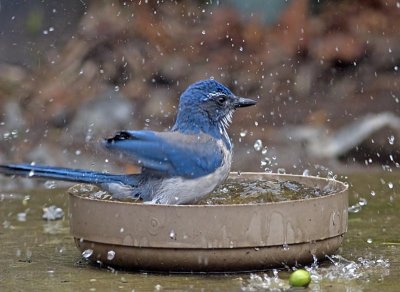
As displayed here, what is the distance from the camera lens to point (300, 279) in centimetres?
453

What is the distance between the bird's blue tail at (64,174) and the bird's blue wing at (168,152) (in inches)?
5.2

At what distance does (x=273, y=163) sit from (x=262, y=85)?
143 cm

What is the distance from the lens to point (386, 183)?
7.27 meters

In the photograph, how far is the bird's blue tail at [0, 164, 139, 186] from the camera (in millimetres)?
4945

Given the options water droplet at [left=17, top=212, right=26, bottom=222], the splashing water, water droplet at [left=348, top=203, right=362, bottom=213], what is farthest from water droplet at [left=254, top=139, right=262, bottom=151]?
the splashing water

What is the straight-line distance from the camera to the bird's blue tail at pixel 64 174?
495 centimetres

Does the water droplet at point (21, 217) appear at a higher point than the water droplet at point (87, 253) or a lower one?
lower

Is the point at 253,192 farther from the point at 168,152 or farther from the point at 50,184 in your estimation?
the point at 50,184

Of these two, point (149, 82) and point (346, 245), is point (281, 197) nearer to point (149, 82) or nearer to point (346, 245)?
point (346, 245)

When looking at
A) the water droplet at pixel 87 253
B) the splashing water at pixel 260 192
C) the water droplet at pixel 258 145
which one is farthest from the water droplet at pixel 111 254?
the water droplet at pixel 258 145

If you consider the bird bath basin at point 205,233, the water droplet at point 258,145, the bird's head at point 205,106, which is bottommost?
the water droplet at point 258,145

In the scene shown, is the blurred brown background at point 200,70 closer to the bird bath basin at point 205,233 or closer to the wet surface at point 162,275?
the wet surface at point 162,275

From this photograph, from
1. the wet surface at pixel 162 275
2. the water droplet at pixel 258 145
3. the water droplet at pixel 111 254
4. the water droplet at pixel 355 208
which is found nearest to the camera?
the wet surface at pixel 162 275

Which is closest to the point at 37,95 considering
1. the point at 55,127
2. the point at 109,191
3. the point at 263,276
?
the point at 55,127
